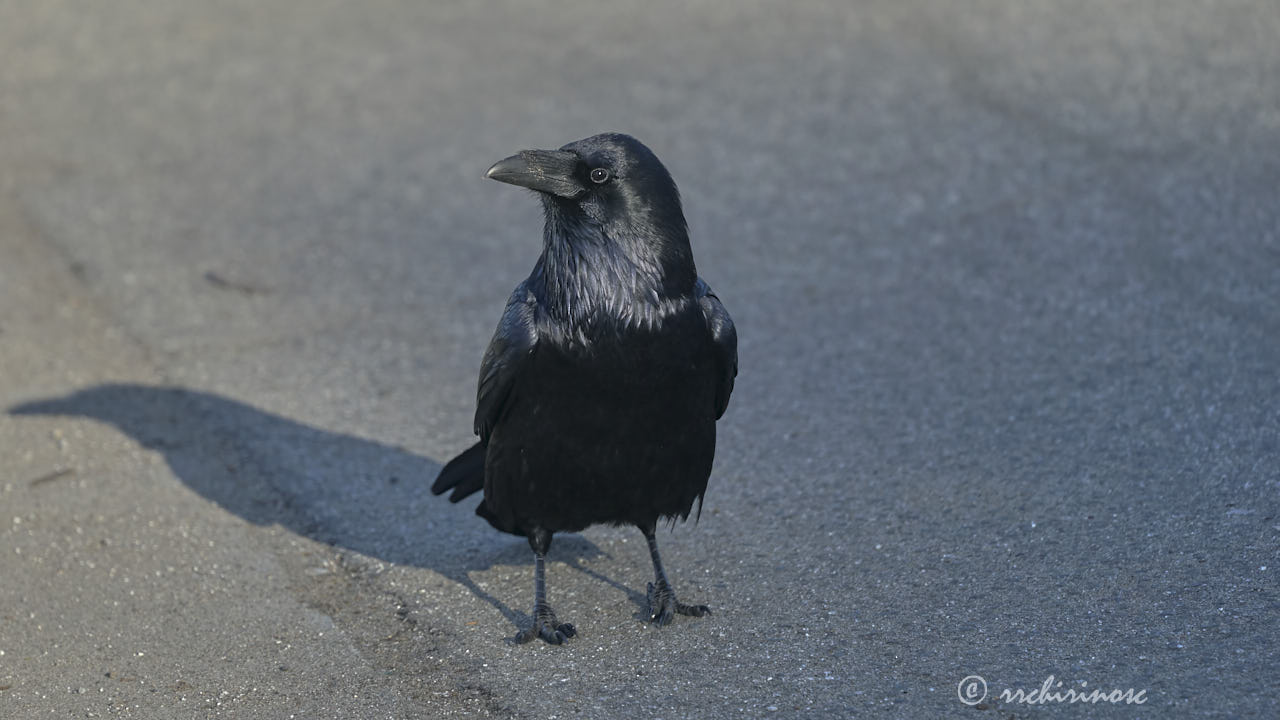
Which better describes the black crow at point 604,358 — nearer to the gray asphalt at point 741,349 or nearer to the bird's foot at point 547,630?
the bird's foot at point 547,630

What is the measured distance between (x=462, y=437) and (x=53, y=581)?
179 cm

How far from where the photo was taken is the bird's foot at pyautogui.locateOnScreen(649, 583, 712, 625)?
4.60 meters

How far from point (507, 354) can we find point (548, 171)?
0.61m

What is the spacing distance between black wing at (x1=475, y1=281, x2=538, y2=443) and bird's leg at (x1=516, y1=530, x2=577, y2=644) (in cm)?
44

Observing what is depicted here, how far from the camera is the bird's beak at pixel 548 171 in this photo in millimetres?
4430

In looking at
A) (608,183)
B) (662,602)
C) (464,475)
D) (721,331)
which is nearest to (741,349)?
(464,475)

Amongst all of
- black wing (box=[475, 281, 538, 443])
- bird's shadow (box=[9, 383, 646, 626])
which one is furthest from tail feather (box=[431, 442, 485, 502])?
black wing (box=[475, 281, 538, 443])

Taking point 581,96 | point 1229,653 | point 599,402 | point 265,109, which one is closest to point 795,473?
point 599,402

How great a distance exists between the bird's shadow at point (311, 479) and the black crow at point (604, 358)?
0.50 metres

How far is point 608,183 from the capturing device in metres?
4.45

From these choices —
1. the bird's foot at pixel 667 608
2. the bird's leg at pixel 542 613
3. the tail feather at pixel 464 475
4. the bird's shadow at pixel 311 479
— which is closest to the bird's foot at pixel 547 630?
the bird's leg at pixel 542 613

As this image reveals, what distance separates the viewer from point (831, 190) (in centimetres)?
820

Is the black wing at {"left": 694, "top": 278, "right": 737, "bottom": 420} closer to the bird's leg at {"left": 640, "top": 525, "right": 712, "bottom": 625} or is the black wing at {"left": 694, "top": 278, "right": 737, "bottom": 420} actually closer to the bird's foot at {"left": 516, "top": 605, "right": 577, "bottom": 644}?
the bird's leg at {"left": 640, "top": 525, "right": 712, "bottom": 625}

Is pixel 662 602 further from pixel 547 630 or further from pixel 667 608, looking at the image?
pixel 547 630
